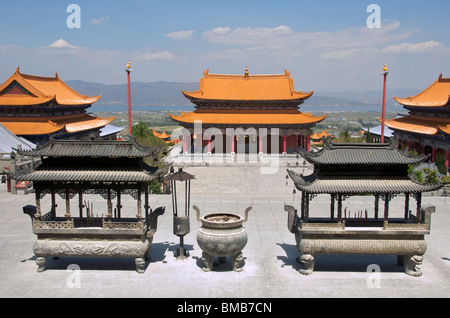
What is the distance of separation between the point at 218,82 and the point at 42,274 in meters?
39.4

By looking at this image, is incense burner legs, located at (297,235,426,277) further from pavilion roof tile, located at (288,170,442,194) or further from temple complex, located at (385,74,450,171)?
temple complex, located at (385,74,450,171)

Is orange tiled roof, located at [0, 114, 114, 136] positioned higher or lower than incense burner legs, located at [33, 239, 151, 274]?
higher

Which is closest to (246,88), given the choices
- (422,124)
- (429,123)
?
(422,124)

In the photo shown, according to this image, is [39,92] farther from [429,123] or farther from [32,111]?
[429,123]

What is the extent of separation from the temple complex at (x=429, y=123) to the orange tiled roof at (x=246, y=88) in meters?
10.8

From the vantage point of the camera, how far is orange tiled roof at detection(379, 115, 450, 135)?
38.5 meters

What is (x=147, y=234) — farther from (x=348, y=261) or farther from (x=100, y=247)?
(x=348, y=261)

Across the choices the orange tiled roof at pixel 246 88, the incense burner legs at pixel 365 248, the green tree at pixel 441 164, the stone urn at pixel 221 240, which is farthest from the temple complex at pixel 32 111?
the green tree at pixel 441 164

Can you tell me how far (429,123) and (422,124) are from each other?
87 cm

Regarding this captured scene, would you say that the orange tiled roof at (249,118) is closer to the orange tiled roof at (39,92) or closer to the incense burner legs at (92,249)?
the orange tiled roof at (39,92)

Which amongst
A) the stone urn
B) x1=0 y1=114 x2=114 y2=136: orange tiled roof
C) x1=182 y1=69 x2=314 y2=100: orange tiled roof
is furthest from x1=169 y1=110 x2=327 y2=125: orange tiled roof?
the stone urn

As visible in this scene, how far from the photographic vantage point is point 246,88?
51.2 meters

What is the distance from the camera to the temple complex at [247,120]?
47312mm

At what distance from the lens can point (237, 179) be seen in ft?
114
